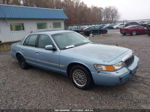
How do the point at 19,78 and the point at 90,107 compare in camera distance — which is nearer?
the point at 90,107

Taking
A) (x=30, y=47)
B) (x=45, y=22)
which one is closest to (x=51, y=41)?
(x=30, y=47)

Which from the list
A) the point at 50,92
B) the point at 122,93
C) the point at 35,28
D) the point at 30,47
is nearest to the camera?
the point at 122,93

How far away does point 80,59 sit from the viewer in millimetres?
3277

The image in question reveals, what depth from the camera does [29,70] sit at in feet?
17.4

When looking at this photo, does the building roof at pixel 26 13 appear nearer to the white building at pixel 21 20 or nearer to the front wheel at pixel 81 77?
the white building at pixel 21 20

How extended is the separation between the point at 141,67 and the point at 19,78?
177 inches

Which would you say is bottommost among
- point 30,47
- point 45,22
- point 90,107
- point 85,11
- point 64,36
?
point 90,107

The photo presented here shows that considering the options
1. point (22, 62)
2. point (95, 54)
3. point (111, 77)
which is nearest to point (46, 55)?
point (95, 54)

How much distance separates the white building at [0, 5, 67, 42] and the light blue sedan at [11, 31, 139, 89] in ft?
37.5

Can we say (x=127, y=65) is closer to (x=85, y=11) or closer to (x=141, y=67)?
(x=141, y=67)

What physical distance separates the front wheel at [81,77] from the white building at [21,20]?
13.0m

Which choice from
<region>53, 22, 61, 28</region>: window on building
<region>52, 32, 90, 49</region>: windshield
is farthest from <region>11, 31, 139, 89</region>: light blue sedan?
<region>53, 22, 61, 28</region>: window on building

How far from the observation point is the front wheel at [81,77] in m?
3.30

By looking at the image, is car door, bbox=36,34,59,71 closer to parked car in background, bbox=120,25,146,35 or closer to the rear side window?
the rear side window
